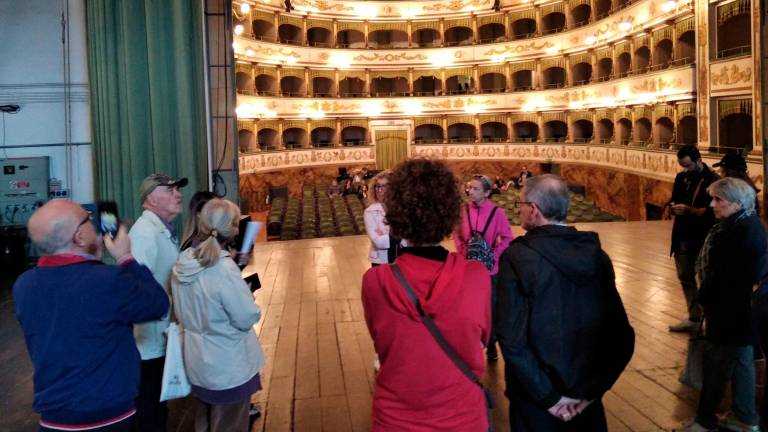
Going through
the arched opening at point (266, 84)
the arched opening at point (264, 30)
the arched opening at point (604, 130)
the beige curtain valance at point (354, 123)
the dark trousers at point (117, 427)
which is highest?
the arched opening at point (264, 30)

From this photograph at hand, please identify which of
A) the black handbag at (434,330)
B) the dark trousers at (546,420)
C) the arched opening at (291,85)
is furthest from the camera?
the arched opening at (291,85)

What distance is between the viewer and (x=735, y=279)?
3549 millimetres

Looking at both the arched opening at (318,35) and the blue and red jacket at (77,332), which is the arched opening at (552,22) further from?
the blue and red jacket at (77,332)

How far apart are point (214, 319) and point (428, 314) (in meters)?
1.24

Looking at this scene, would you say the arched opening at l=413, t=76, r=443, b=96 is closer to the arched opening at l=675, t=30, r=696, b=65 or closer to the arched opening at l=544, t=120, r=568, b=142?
the arched opening at l=544, t=120, r=568, b=142

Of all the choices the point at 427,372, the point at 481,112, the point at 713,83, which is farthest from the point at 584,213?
the point at 427,372

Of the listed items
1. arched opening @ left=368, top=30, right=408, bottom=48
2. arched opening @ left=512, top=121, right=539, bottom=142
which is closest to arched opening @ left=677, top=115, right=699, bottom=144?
arched opening @ left=512, top=121, right=539, bottom=142

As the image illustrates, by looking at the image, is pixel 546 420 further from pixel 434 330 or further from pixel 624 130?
pixel 624 130

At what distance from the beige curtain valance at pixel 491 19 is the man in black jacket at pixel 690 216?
26.5 m

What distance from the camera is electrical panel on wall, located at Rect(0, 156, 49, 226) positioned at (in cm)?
544

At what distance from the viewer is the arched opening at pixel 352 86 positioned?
3244cm

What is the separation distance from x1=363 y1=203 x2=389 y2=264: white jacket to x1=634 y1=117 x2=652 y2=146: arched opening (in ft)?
63.9

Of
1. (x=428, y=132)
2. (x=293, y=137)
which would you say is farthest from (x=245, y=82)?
(x=428, y=132)

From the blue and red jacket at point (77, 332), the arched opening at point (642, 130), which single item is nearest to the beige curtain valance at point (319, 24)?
the arched opening at point (642, 130)
